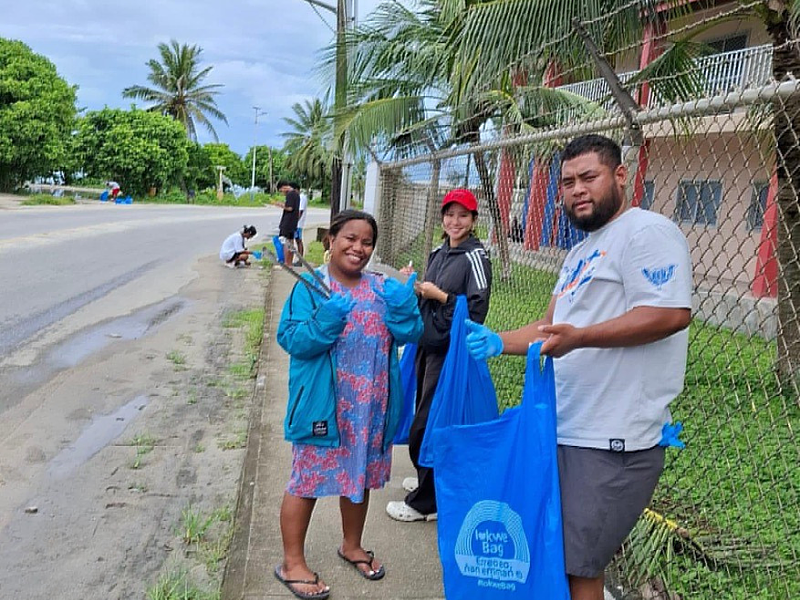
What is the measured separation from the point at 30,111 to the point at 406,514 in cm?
3286

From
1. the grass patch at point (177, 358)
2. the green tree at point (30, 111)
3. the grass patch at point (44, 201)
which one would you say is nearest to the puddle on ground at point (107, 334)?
the grass patch at point (177, 358)

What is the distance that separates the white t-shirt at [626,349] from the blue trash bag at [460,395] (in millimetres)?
711

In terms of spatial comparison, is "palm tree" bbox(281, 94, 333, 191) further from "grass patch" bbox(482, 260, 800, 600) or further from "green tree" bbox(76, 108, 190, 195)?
"grass patch" bbox(482, 260, 800, 600)

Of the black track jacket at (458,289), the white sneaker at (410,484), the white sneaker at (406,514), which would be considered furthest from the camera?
the white sneaker at (410,484)

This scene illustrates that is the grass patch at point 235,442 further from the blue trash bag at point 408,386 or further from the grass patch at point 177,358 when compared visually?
the grass patch at point 177,358

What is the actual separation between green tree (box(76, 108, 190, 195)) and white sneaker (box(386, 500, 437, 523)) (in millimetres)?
42838

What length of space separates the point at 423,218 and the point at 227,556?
4618mm

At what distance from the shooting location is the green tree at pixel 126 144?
41625mm

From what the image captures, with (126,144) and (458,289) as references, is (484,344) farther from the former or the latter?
(126,144)

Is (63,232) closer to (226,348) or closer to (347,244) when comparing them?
(226,348)

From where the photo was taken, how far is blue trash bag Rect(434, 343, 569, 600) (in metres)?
1.92

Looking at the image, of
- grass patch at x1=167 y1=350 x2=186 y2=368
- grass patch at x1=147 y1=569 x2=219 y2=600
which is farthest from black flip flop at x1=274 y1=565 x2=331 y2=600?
grass patch at x1=167 y1=350 x2=186 y2=368

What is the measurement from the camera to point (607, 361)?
1834 mm

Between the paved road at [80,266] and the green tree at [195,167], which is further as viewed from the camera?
the green tree at [195,167]
